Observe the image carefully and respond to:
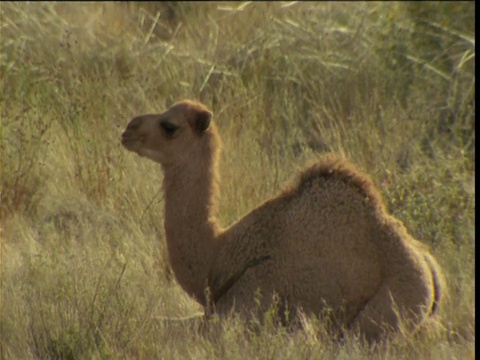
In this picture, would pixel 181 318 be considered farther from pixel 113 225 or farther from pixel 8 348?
pixel 113 225

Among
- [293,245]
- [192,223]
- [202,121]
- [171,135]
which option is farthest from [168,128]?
[293,245]

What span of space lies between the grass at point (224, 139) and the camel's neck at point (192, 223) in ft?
1.03

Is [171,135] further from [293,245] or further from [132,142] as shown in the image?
[293,245]

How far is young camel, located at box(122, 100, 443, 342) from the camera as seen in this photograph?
6.85 metres

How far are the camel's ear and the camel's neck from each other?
0.20 meters

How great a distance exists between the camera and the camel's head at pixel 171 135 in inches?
288

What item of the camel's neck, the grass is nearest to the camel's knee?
the grass

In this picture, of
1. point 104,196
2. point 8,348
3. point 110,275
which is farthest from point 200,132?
point 104,196

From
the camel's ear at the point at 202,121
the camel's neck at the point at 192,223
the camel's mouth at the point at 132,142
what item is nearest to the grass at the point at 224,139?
the camel's neck at the point at 192,223

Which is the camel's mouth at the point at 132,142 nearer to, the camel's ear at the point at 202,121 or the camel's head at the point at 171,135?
the camel's head at the point at 171,135

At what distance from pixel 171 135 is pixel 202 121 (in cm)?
21

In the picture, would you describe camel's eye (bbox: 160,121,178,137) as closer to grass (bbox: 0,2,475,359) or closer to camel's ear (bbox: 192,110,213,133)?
camel's ear (bbox: 192,110,213,133)

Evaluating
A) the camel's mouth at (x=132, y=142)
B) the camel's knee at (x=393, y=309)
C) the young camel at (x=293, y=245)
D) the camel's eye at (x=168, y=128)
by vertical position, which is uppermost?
the camel's eye at (x=168, y=128)

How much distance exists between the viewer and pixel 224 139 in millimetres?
10383
